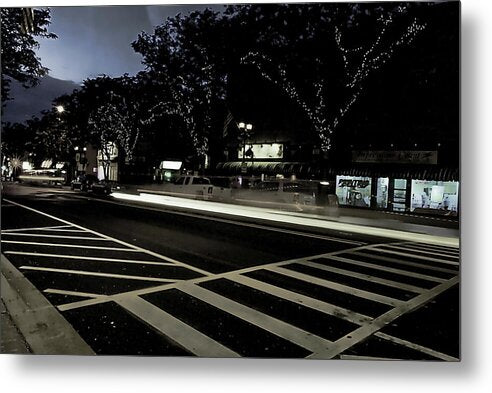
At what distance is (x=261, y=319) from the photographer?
2.67 meters

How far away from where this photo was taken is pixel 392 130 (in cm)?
413

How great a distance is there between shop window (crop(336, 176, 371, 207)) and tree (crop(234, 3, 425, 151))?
0.80m

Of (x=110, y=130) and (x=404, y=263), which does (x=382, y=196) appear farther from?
(x=110, y=130)

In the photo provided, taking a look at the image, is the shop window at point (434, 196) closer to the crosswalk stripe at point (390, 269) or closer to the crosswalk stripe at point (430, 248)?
the crosswalk stripe at point (430, 248)

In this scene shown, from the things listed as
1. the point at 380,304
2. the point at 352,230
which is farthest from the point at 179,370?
the point at 352,230

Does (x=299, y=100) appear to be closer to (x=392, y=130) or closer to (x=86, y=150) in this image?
(x=392, y=130)

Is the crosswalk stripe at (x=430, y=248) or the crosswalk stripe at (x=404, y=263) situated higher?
the crosswalk stripe at (x=430, y=248)

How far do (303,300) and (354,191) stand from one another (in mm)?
1262

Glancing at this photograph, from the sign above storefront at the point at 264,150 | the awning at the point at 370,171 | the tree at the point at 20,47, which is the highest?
the tree at the point at 20,47

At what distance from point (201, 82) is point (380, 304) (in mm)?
4912

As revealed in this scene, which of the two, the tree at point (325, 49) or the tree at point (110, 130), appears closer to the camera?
the tree at point (325, 49)

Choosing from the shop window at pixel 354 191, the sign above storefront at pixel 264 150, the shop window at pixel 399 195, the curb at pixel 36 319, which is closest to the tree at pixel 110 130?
the sign above storefront at pixel 264 150

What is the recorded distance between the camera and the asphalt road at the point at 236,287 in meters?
2.52

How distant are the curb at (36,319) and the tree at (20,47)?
1.63 meters
